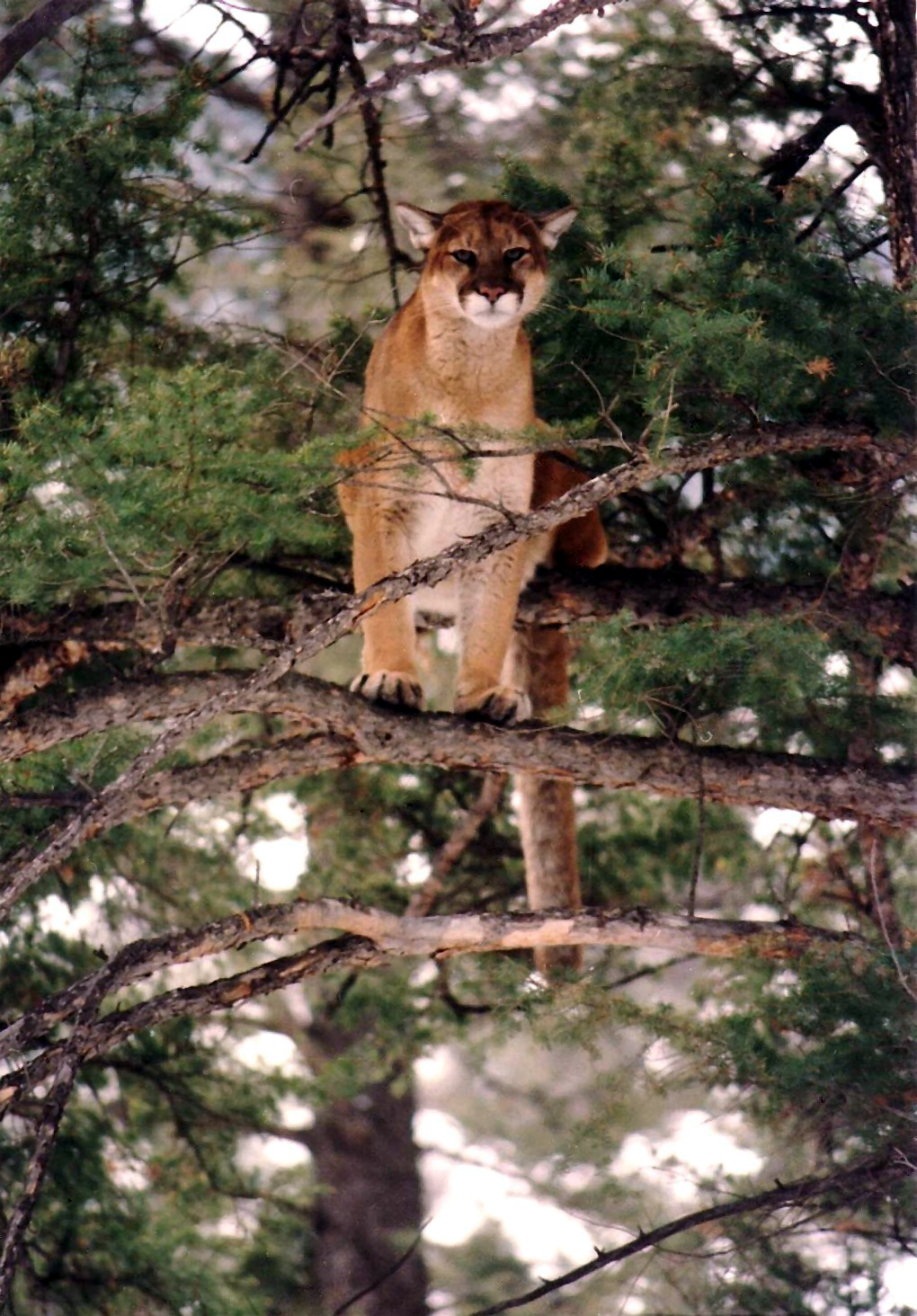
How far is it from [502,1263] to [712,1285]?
4.82 metres

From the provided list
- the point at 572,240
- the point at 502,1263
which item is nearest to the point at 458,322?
the point at 572,240

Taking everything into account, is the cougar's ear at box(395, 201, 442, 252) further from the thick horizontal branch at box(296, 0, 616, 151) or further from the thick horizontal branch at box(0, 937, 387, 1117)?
the thick horizontal branch at box(0, 937, 387, 1117)

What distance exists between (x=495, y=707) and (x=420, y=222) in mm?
1866

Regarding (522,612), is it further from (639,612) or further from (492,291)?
(492,291)

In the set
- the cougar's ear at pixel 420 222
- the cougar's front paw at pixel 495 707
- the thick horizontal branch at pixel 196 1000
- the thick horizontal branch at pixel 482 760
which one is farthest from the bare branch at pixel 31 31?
the thick horizontal branch at pixel 196 1000

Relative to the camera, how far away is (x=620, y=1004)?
5984mm

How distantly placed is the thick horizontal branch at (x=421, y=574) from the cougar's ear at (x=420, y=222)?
171 cm

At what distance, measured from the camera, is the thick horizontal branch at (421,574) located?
472cm

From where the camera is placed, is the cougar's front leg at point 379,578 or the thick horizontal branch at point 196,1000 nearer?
the thick horizontal branch at point 196,1000

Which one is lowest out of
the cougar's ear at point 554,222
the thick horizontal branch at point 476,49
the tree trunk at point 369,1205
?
the tree trunk at point 369,1205

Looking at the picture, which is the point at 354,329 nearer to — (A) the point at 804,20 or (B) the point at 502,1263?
(A) the point at 804,20

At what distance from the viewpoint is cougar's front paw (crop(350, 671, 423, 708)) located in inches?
228

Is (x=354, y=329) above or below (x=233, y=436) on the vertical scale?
above

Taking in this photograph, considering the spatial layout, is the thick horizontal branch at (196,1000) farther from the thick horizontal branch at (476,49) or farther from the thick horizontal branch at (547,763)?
the thick horizontal branch at (476,49)
